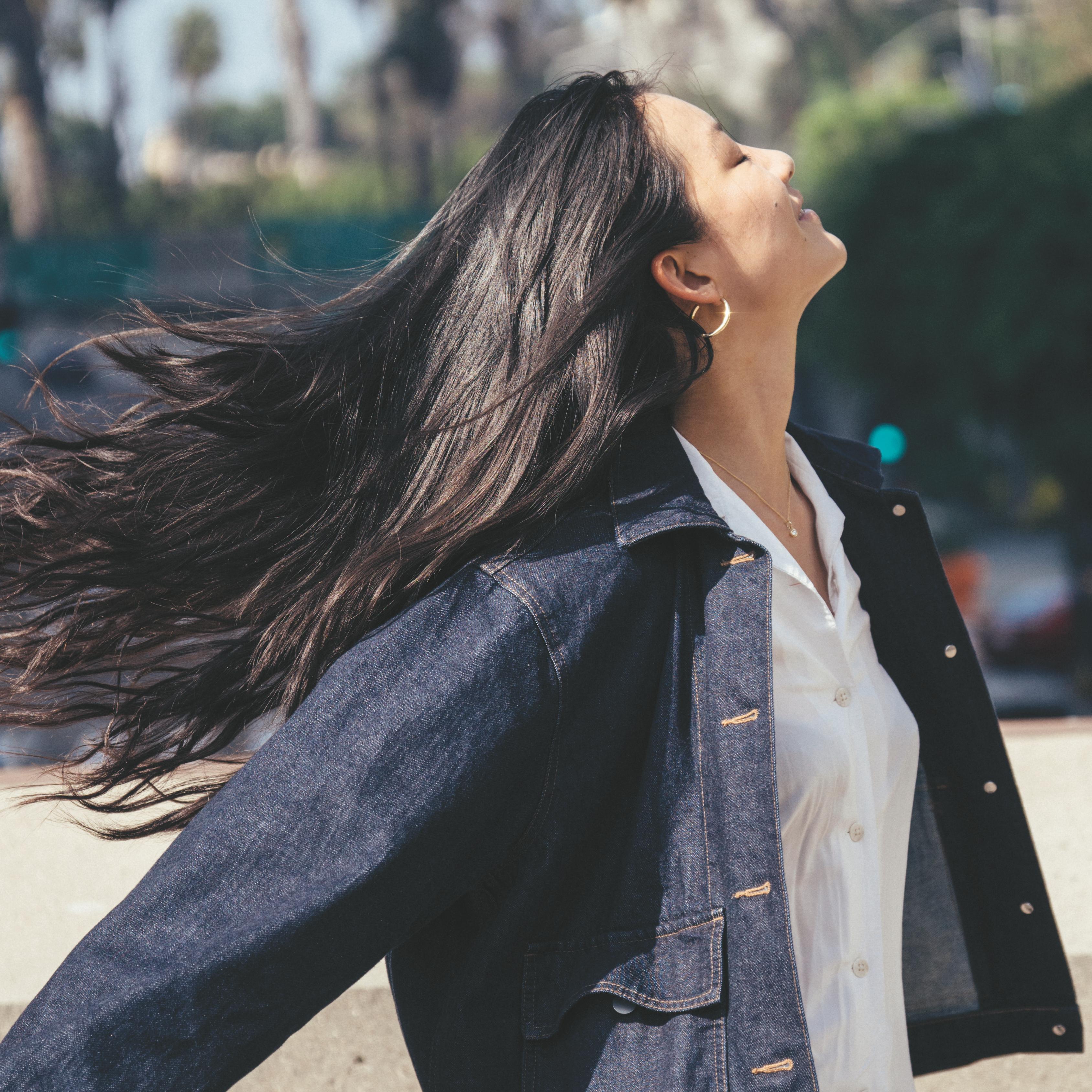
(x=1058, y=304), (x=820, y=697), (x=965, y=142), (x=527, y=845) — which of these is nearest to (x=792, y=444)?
(x=820, y=697)

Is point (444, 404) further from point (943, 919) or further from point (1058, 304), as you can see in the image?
point (1058, 304)

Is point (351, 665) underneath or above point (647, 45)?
underneath

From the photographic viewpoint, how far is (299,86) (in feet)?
140

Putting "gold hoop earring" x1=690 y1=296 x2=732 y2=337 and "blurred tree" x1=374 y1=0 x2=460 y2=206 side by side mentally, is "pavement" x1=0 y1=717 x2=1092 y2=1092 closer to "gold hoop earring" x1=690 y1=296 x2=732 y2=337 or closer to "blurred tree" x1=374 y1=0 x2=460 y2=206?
"gold hoop earring" x1=690 y1=296 x2=732 y2=337

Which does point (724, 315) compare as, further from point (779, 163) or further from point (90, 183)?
point (90, 183)

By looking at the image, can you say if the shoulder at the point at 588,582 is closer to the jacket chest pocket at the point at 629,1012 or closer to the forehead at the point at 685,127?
the jacket chest pocket at the point at 629,1012

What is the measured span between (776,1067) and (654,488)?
0.65 meters

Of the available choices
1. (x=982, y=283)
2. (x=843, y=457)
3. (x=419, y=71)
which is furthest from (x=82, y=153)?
(x=843, y=457)

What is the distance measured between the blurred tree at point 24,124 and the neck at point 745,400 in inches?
1325

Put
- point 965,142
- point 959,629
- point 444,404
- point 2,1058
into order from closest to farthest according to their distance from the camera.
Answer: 1. point 2,1058
2. point 444,404
3. point 959,629
4. point 965,142

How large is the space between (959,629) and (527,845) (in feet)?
2.87

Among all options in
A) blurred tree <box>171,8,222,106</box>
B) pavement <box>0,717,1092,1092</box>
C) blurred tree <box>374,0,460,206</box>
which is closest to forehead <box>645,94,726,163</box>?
pavement <box>0,717,1092,1092</box>

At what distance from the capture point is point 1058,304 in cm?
1513

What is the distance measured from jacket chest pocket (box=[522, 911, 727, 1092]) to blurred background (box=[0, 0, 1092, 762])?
87 cm
